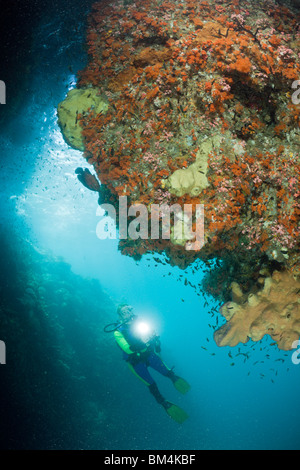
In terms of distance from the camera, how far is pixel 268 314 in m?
4.20

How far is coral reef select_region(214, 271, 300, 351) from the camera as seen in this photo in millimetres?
4012

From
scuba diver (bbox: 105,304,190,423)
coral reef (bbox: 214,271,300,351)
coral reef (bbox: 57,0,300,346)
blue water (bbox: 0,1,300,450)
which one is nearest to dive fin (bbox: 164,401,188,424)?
scuba diver (bbox: 105,304,190,423)

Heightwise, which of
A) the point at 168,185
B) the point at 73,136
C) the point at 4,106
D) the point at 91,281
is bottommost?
the point at 91,281

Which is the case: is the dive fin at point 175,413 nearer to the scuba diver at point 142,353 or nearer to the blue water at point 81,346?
the scuba diver at point 142,353

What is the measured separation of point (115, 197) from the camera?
4.55m

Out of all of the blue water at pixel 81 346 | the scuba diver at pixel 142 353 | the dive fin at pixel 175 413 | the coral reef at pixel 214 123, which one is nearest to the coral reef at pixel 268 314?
the coral reef at pixel 214 123

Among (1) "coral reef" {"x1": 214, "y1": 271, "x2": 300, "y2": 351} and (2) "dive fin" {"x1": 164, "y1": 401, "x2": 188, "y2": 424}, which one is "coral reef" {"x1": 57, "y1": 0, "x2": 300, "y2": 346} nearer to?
(1) "coral reef" {"x1": 214, "y1": 271, "x2": 300, "y2": 351}

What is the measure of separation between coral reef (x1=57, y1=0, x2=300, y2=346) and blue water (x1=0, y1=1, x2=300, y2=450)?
196cm

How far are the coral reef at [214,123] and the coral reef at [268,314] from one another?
35 centimetres

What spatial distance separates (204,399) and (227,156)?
129 feet

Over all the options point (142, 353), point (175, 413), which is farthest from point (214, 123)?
point (175, 413)

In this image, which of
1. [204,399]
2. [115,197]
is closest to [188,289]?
[204,399]

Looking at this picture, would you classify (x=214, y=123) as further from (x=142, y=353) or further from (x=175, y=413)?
(x=175, y=413)

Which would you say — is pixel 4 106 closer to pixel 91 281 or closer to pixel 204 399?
pixel 91 281
